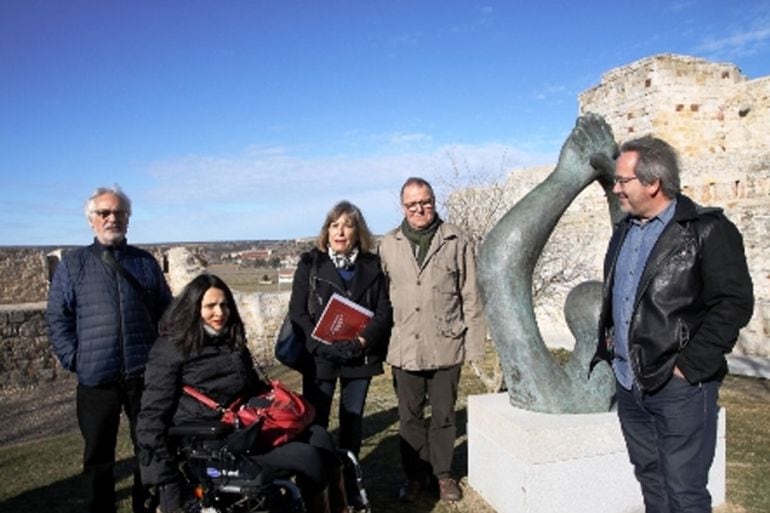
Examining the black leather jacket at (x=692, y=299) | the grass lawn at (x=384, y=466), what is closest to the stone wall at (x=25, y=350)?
the grass lawn at (x=384, y=466)

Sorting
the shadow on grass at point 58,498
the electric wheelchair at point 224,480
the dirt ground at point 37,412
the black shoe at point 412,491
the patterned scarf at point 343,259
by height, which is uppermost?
the patterned scarf at point 343,259

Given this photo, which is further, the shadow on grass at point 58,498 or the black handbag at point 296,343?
the shadow on grass at point 58,498

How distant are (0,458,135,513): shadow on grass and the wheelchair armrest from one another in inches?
76.7

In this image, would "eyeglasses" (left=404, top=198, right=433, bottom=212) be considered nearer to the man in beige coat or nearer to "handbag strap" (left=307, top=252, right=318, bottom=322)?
the man in beige coat

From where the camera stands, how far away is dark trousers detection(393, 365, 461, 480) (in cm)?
355

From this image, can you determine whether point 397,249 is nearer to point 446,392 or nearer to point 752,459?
point 446,392

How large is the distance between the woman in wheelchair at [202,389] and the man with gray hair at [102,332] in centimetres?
38

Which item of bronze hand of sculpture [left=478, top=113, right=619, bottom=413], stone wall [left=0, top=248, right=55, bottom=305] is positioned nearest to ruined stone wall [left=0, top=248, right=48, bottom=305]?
stone wall [left=0, top=248, right=55, bottom=305]

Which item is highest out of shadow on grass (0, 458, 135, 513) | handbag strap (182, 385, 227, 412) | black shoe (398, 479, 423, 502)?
handbag strap (182, 385, 227, 412)

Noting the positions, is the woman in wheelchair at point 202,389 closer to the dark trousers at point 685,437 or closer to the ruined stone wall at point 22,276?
the dark trousers at point 685,437

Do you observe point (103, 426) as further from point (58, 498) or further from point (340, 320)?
point (58, 498)

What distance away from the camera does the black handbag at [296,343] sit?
3.44 metres

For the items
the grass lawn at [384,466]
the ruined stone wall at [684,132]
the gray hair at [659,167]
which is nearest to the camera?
the gray hair at [659,167]

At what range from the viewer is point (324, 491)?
280 centimetres
